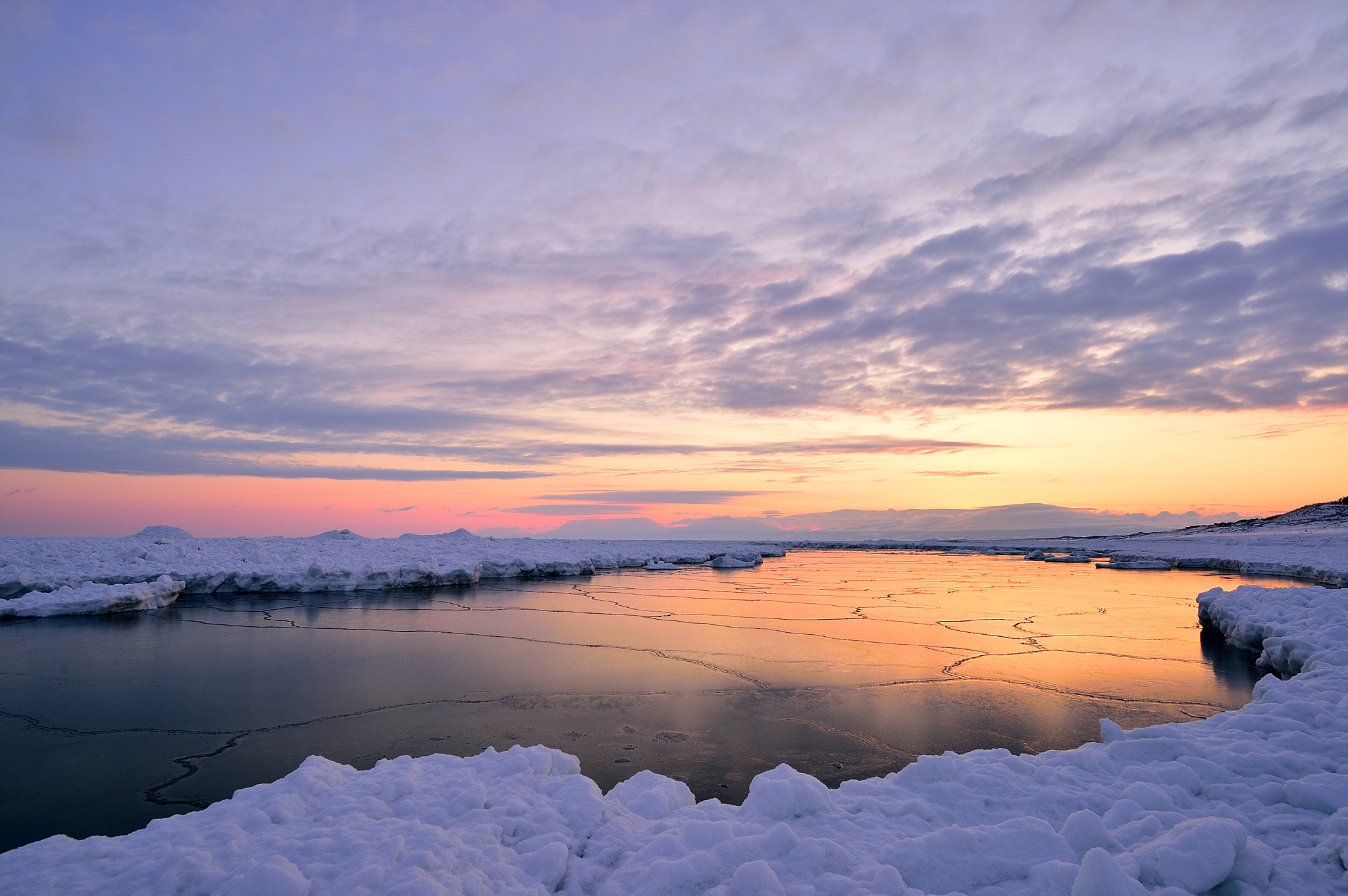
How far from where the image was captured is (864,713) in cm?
→ 657

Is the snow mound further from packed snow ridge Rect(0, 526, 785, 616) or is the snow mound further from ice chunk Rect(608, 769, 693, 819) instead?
ice chunk Rect(608, 769, 693, 819)

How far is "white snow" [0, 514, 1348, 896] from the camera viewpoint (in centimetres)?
282

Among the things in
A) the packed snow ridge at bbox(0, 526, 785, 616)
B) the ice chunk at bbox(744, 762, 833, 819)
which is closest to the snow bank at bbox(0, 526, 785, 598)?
the packed snow ridge at bbox(0, 526, 785, 616)

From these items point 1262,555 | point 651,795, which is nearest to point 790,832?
point 651,795

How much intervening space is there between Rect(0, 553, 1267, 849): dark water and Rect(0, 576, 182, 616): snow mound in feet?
1.78

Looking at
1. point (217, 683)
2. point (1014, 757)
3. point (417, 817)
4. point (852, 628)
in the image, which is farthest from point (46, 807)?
point (852, 628)

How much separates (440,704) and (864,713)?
15.3ft

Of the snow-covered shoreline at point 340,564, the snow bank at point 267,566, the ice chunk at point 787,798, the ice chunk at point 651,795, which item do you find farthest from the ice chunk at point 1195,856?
the snow bank at point 267,566

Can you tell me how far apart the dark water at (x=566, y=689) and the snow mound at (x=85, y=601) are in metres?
0.54

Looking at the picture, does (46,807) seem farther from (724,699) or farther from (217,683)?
(724,699)

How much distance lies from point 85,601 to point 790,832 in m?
17.0

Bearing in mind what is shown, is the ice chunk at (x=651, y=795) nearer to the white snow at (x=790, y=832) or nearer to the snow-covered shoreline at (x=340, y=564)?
the white snow at (x=790, y=832)

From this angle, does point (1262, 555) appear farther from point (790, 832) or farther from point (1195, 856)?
point (790, 832)

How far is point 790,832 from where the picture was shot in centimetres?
Result: 319
